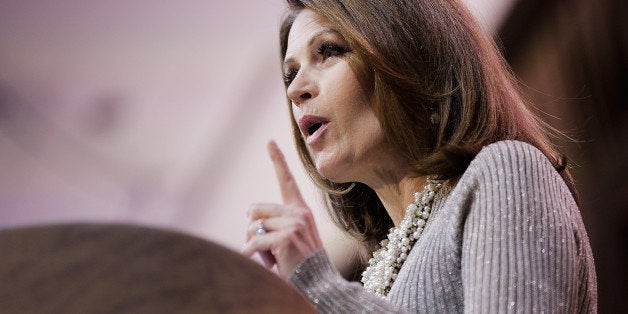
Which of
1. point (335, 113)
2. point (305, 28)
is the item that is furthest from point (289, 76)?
point (335, 113)

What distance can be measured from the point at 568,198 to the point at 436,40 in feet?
1.01

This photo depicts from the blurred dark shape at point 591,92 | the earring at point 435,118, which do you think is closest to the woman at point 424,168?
the earring at point 435,118

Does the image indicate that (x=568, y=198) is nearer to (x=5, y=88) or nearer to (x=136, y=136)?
(x=136, y=136)

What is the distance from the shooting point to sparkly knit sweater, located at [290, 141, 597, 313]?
2.68 ft

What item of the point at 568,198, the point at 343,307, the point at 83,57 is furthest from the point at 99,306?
the point at 83,57

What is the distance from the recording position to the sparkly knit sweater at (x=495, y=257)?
817 millimetres

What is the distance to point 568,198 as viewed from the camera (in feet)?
3.14

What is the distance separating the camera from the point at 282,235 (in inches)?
32.5

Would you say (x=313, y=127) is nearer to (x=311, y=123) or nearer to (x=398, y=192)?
(x=311, y=123)

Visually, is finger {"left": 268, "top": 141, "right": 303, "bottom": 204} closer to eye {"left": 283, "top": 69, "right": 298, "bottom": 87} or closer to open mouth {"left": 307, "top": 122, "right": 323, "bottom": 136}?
open mouth {"left": 307, "top": 122, "right": 323, "bottom": 136}

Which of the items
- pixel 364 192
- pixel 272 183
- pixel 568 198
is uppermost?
pixel 568 198

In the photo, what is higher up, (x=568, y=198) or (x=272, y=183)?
(x=568, y=198)

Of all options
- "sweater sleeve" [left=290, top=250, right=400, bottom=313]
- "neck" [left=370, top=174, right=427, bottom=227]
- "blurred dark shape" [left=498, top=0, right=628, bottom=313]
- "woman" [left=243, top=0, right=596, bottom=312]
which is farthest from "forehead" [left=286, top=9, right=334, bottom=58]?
"blurred dark shape" [left=498, top=0, right=628, bottom=313]

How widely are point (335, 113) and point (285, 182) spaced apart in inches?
10.5
